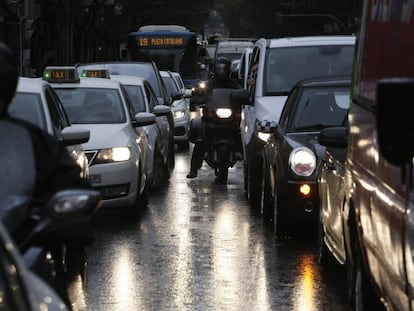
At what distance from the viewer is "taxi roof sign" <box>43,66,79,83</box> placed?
15702 mm

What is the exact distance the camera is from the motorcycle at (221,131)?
63.0 ft

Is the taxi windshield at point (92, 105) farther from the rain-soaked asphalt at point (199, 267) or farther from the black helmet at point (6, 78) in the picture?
the black helmet at point (6, 78)

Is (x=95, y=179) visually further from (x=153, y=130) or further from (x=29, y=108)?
(x=153, y=130)

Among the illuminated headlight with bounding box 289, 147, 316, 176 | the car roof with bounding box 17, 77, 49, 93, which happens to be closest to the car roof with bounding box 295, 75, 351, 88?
the illuminated headlight with bounding box 289, 147, 316, 176

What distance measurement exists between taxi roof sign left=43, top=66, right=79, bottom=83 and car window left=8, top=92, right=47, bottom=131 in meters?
3.64

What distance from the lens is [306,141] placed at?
12.8 metres

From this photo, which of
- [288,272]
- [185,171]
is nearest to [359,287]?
[288,272]

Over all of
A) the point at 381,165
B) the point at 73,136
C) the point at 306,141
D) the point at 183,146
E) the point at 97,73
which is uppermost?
Answer: the point at 381,165

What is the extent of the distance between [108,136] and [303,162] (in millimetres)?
2963

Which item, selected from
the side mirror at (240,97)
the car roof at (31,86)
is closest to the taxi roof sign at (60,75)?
the side mirror at (240,97)

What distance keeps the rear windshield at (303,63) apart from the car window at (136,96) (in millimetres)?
2747

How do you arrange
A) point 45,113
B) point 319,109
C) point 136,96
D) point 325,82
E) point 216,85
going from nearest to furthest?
point 45,113
point 319,109
point 325,82
point 136,96
point 216,85

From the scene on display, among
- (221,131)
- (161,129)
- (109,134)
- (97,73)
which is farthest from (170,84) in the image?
(109,134)

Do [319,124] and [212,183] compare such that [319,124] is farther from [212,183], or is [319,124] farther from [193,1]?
[193,1]
